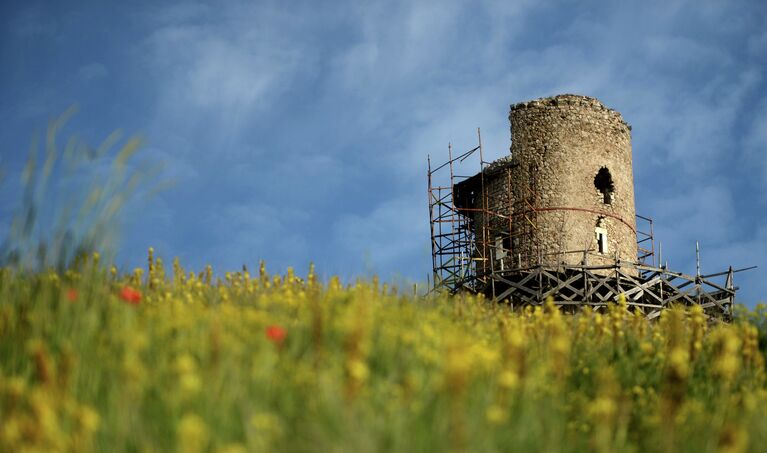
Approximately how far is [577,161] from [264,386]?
73.1 ft

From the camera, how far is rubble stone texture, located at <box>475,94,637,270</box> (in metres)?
24.6

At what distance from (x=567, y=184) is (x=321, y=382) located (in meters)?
21.9

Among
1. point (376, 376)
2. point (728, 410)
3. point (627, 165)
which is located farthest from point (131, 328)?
point (627, 165)

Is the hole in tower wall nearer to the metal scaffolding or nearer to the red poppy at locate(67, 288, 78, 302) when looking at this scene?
the metal scaffolding

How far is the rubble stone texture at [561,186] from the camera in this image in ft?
80.8

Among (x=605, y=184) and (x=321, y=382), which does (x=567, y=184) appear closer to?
(x=605, y=184)

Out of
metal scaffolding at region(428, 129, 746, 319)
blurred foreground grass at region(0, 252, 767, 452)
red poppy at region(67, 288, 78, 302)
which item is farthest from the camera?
metal scaffolding at region(428, 129, 746, 319)

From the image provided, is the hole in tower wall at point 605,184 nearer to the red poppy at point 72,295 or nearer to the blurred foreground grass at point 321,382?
the blurred foreground grass at point 321,382

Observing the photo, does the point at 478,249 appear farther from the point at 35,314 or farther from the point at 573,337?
the point at 35,314

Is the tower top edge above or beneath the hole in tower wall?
above

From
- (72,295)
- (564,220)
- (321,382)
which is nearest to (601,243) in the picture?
(564,220)

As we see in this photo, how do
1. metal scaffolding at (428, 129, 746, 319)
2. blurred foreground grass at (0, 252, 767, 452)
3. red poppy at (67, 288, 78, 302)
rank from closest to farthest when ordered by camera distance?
1. blurred foreground grass at (0, 252, 767, 452)
2. red poppy at (67, 288, 78, 302)
3. metal scaffolding at (428, 129, 746, 319)

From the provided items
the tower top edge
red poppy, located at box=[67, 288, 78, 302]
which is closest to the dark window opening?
the tower top edge

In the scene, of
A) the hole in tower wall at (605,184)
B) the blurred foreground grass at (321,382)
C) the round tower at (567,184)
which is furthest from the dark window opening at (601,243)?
the blurred foreground grass at (321,382)
